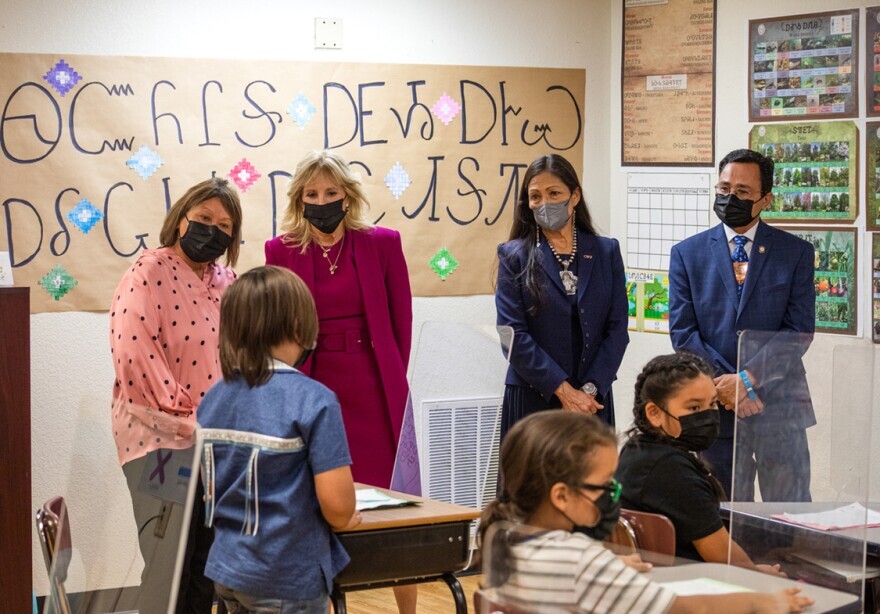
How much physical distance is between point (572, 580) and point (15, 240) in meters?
3.14

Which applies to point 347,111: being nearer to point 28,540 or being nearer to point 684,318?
point 684,318

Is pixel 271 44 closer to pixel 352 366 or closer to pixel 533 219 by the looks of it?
pixel 533 219

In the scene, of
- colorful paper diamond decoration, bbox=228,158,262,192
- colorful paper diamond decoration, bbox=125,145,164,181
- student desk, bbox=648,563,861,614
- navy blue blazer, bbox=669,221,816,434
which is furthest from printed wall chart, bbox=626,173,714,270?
student desk, bbox=648,563,861,614

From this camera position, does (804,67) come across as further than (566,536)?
Yes

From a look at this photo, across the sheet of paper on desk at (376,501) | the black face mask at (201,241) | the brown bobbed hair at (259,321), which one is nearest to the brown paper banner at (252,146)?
the black face mask at (201,241)

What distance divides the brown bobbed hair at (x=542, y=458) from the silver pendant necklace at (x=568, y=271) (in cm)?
179

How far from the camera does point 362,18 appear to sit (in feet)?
15.6

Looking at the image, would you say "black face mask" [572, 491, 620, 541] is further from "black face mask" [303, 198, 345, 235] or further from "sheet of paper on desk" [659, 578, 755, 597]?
"black face mask" [303, 198, 345, 235]

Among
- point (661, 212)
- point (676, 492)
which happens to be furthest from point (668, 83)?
point (676, 492)

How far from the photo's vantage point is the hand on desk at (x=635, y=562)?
191 cm

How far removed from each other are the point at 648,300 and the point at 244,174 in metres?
1.91

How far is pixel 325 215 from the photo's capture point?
143 inches

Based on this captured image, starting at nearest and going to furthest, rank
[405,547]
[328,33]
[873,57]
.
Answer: [405,547] → [873,57] → [328,33]

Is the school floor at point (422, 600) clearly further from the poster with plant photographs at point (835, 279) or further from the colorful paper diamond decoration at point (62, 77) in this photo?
the colorful paper diamond decoration at point (62, 77)
